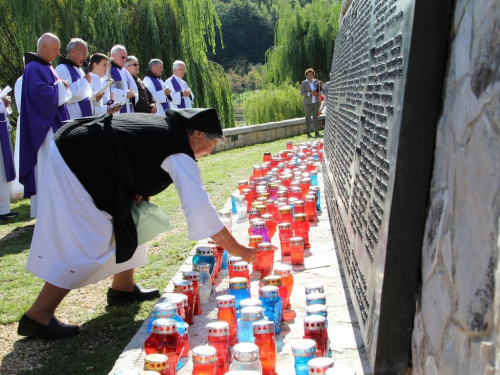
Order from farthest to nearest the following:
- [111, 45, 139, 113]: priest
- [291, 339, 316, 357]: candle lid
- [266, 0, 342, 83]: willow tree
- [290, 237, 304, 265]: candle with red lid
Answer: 1. [266, 0, 342, 83]: willow tree
2. [111, 45, 139, 113]: priest
3. [290, 237, 304, 265]: candle with red lid
4. [291, 339, 316, 357]: candle lid

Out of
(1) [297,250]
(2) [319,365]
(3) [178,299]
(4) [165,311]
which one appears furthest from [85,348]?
(2) [319,365]

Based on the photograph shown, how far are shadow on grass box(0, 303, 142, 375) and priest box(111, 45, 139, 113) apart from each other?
548 cm

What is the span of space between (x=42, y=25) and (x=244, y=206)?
7.48 meters

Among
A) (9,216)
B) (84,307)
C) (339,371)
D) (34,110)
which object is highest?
Result: (34,110)

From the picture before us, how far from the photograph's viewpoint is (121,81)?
9305 millimetres

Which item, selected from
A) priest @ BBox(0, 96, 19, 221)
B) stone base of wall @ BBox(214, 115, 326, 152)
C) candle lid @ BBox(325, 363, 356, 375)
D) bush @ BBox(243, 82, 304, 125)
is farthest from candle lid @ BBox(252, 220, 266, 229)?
bush @ BBox(243, 82, 304, 125)

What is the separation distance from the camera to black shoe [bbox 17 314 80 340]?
373cm

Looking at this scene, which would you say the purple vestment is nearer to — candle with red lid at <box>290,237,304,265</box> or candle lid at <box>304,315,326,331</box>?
candle with red lid at <box>290,237,304,265</box>

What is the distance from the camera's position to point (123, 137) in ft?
12.0

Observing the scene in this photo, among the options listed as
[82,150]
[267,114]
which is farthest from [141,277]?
[267,114]

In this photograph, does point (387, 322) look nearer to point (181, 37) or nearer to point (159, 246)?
point (159, 246)

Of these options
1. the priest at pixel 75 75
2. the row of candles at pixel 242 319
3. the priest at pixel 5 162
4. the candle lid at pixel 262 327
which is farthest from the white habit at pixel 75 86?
the candle lid at pixel 262 327

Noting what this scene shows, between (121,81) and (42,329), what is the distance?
6.14 m

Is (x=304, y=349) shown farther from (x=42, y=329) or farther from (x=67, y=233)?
(x=42, y=329)
